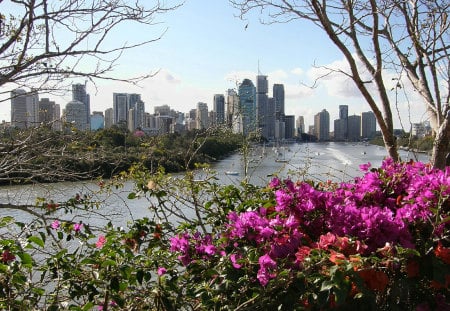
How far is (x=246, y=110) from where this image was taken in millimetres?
3293

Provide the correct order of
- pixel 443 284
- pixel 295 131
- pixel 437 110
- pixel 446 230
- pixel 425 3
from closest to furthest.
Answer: pixel 443 284
pixel 446 230
pixel 437 110
pixel 425 3
pixel 295 131

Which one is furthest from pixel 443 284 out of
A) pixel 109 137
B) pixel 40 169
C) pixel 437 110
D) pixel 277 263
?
pixel 109 137

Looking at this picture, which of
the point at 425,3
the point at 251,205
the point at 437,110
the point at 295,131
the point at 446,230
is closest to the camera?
the point at 446,230

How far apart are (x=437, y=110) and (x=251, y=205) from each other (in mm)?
1592

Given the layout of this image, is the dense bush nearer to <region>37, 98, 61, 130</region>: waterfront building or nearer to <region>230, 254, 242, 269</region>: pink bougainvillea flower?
<region>230, 254, 242, 269</region>: pink bougainvillea flower

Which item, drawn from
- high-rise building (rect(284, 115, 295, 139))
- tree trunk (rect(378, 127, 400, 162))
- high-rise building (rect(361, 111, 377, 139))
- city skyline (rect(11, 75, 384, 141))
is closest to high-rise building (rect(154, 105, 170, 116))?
city skyline (rect(11, 75, 384, 141))

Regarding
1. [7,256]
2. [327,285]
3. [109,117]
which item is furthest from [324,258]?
[109,117]

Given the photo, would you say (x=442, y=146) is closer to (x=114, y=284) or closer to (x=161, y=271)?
(x=161, y=271)

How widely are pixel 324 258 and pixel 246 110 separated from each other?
92.8 inches

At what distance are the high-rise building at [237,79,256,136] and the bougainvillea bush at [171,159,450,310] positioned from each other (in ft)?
5.64

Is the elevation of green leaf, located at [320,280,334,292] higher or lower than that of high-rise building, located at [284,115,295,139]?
lower

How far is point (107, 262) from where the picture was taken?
113 centimetres

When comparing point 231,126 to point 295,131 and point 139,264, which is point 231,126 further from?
point 295,131

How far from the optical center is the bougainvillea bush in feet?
3.34
